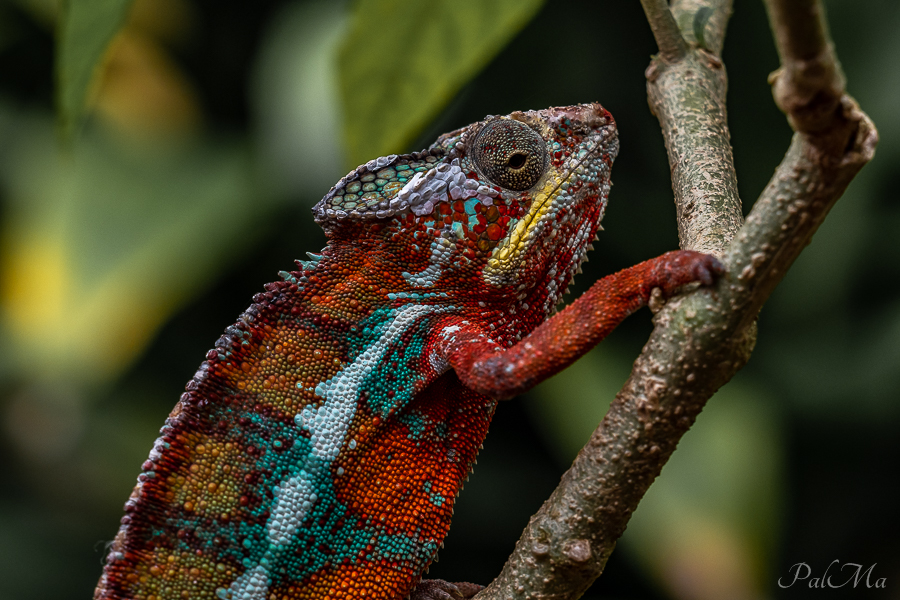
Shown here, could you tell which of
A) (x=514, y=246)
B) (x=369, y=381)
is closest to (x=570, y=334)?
(x=514, y=246)

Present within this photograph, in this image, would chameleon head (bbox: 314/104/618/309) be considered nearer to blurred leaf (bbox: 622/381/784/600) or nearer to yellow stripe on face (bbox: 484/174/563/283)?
yellow stripe on face (bbox: 484/174/563/283)

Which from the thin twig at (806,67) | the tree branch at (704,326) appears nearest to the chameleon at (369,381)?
the tree branch at (704,326)

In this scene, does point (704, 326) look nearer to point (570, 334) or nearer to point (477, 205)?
point (570, 334)

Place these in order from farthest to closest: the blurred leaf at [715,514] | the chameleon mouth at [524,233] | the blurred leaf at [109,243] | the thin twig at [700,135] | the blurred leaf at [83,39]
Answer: the blurred leaf at [109,243] → the blurred leaf at [715,514] → the chameleon mouth at [524,233] → the thin twig at [700,135] → the blurred leaf at [83,39]

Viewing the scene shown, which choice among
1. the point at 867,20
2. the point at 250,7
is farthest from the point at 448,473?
the point at 250,7

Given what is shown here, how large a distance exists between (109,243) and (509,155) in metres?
2.12

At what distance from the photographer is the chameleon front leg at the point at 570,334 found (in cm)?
143

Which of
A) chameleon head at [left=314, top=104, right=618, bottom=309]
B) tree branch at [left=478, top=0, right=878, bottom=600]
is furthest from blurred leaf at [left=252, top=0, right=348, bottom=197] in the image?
tree branch at [left=478, top=0, right=878, bottom=600]

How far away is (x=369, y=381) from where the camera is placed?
5.85 feet

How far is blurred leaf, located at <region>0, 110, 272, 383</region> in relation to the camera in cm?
315

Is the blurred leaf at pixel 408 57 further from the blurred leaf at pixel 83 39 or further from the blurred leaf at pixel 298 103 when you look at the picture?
the blurred leaf at pixel 298 103

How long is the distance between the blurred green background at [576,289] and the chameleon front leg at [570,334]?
1.66 metres

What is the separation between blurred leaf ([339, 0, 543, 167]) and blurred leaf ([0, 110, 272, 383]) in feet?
7.41

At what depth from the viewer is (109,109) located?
150 inches
